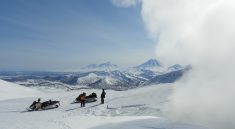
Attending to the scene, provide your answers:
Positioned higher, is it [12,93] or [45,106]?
[12,93]

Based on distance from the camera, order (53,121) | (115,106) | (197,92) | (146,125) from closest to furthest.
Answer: (146,125)
(53,121)
(197,92)
(115,106)

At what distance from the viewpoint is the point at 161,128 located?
75.6 ft

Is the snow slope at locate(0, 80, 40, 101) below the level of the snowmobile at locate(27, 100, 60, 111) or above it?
above

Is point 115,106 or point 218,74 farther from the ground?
point 218,74

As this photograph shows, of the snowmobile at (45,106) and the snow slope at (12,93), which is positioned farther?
the snow slope at (12,93)

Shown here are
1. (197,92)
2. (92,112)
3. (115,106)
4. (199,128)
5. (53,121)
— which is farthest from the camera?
(115,106)

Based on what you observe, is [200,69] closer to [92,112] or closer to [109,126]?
[92,112]

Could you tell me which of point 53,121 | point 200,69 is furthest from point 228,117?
point 200,69

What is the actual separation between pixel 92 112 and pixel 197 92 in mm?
11071

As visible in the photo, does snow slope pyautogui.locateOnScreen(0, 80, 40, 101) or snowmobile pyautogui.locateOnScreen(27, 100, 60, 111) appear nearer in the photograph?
snowmobile pyautogui.locateOnScreen(27, 100, 60, 111)

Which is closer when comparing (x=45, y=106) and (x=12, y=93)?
(x=45, y=106)

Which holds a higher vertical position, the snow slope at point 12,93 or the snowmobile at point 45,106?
the snow slope at point 12,93

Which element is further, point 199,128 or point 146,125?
point 146,125

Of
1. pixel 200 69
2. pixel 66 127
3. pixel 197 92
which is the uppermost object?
pixel 200 69
